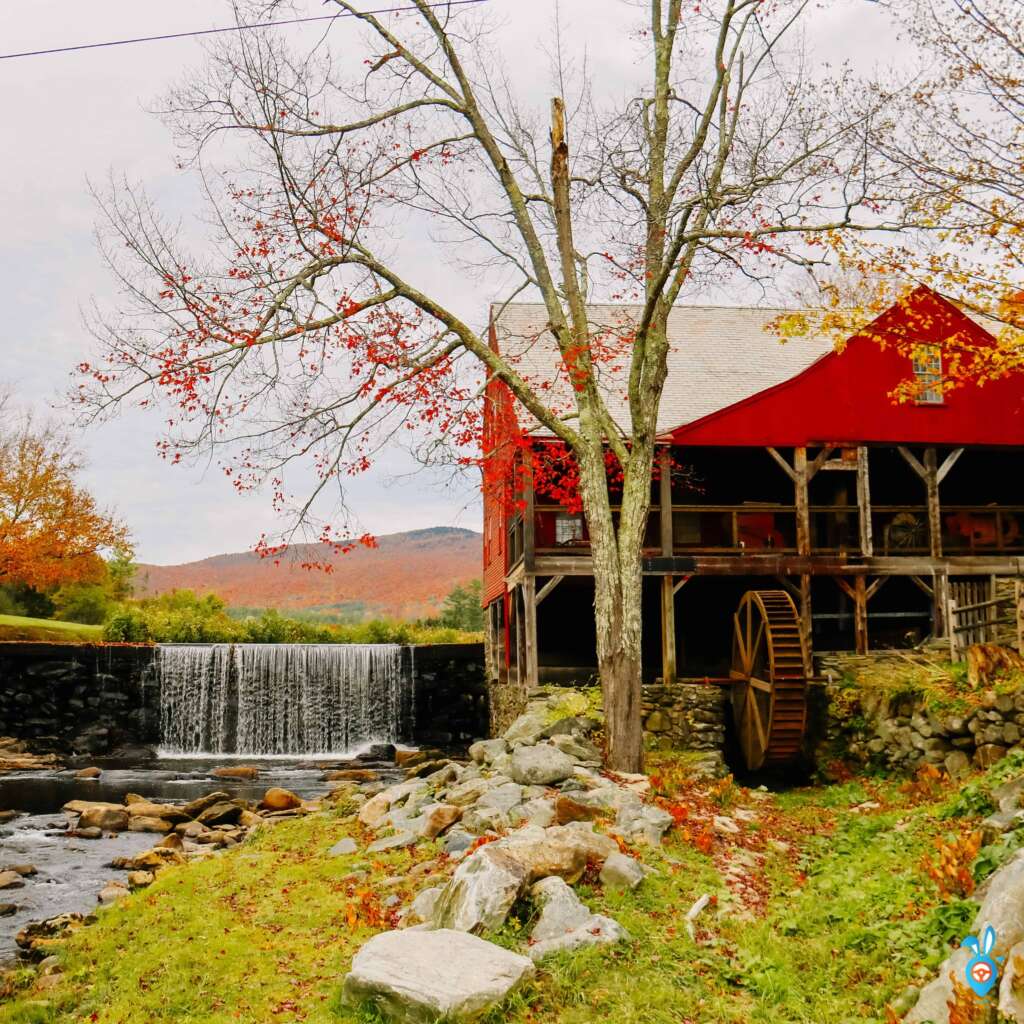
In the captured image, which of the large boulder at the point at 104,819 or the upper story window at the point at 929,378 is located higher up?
the upper story window at the point at 929,378

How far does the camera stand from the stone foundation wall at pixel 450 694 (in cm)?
2381

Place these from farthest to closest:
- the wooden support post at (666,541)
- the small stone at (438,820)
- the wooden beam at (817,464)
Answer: the wooden beam at (817,464) < the wooden support post at (666,541) < the small stone at (438,820)

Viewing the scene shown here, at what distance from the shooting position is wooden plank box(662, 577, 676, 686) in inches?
639

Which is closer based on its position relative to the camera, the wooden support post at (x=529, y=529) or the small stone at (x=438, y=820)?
the small stone at (x=438, y=820)

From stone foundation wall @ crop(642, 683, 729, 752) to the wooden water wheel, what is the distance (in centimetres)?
42

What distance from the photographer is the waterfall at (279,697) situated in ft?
76.5

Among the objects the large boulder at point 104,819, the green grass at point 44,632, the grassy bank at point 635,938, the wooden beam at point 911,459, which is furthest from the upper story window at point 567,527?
the green grass at point 44,632

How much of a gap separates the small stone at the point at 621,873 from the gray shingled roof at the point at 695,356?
11149 mm

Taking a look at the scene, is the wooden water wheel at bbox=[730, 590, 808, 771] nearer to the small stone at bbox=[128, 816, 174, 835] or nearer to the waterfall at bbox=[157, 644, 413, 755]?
the small stone at bbox=[128, 816, 174, 835]

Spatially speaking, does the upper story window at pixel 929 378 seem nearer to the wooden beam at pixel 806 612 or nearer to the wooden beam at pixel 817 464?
the wooden beam at pixel 817 464

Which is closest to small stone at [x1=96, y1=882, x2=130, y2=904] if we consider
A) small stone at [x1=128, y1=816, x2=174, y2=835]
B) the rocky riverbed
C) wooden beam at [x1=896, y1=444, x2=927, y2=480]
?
the rocky riverbed

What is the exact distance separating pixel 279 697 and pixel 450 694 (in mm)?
Answer: 4082

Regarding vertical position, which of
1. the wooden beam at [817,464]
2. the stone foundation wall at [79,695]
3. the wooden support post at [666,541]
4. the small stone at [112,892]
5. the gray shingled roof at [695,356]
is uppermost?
the gray shingled roof at [695,356]
